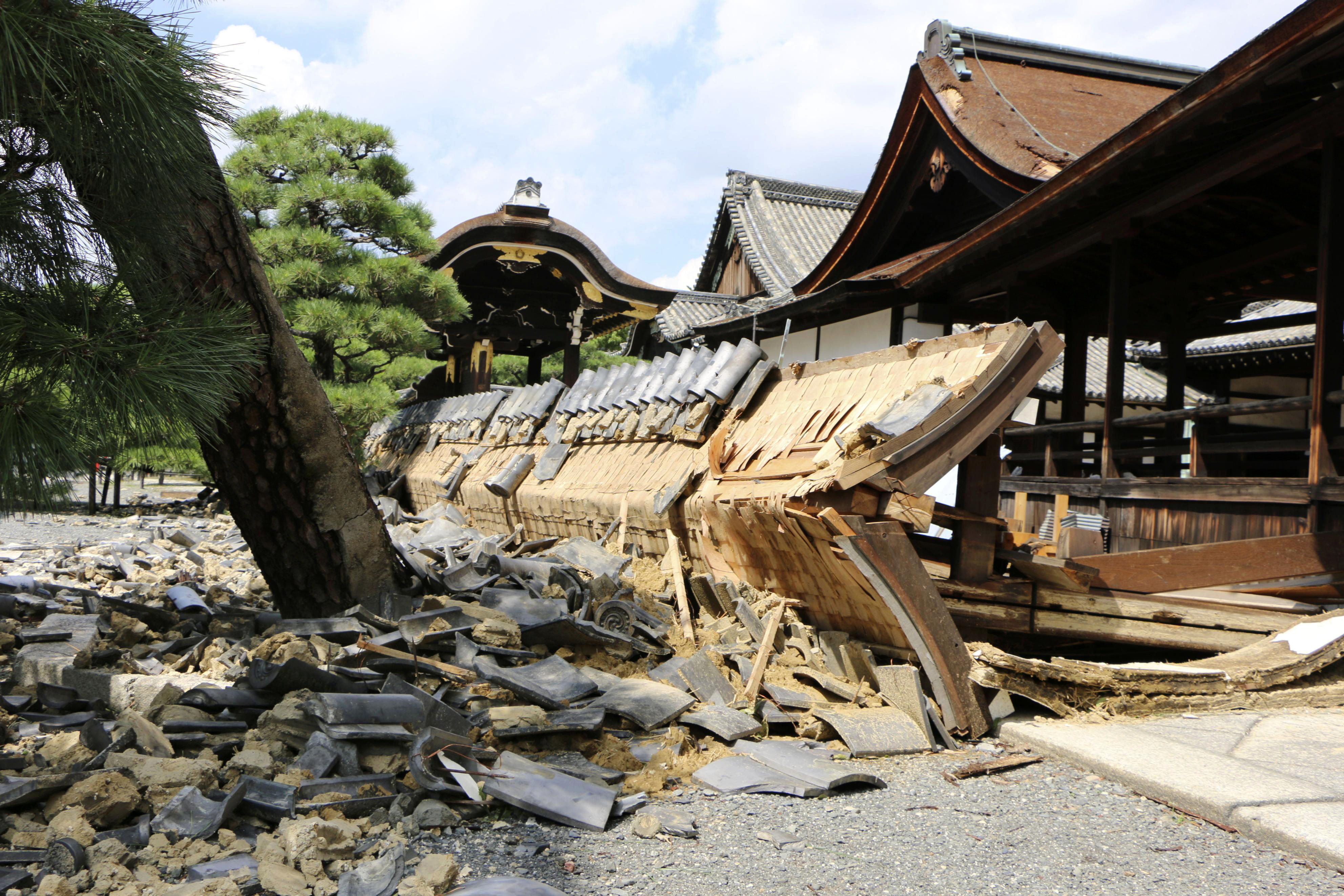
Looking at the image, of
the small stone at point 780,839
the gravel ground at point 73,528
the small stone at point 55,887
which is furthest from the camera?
the gravel ground at point 73,528

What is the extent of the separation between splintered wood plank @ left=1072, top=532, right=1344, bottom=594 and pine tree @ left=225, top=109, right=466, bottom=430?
30.1 feet

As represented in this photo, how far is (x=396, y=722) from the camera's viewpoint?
2.76 m

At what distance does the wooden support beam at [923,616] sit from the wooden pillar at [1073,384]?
5090 millimetres

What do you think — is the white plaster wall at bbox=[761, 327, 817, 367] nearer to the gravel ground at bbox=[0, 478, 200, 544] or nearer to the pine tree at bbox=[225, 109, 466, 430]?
the pine tree at bbox=[225, 109, 466, 430]

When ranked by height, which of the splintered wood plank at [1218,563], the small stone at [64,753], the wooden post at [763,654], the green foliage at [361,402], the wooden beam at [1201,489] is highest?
the green foliage at [361,402]

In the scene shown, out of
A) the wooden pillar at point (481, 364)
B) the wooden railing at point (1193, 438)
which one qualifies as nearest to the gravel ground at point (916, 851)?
the wooden railing at point (1193, 438)

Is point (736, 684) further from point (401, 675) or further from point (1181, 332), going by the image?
point (1181, 332)

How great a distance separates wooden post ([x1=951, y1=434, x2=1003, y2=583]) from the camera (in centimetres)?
349

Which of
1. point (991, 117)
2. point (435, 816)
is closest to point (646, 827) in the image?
point (435, 816)

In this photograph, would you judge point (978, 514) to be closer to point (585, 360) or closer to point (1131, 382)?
point (1131, 382)

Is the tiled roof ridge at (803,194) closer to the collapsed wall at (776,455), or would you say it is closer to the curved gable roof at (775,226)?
the curved gable roof at (775,226)

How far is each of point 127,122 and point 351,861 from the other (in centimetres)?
192

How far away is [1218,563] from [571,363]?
43.4 feet

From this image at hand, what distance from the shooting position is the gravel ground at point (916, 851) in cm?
212
